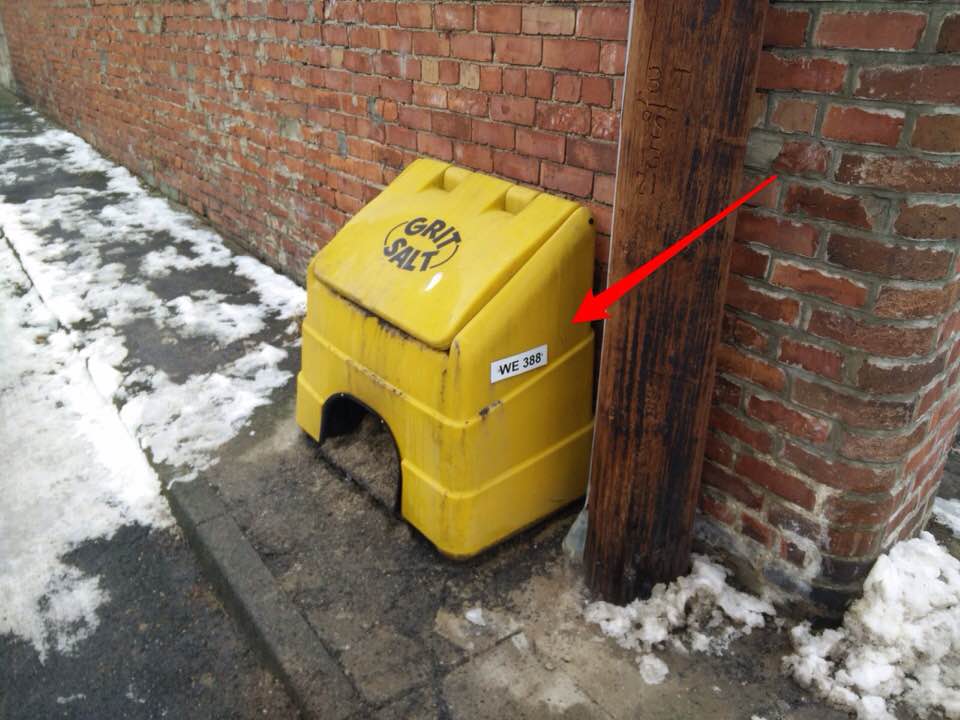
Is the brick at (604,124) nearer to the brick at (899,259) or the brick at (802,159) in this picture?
the brick at (802,159)

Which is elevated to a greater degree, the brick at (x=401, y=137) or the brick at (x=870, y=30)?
the brick at (x=870, y=30)

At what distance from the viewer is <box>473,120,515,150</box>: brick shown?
249cm

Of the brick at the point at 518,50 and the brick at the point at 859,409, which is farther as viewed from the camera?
the brick at the point at 518,50

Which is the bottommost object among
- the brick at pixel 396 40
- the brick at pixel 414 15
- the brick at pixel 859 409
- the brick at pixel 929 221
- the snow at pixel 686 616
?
the snow at pixel 686 616

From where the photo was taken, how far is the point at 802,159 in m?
1.62

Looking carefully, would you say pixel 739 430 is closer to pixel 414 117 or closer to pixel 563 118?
pixel 563 118

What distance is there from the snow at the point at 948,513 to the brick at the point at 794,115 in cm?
144

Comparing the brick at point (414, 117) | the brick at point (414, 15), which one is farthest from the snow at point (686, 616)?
the brick at point (414, 15)

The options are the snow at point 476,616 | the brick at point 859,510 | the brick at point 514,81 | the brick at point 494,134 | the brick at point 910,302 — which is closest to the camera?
the brick at point 910,302

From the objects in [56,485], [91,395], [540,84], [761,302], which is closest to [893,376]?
[761,302]

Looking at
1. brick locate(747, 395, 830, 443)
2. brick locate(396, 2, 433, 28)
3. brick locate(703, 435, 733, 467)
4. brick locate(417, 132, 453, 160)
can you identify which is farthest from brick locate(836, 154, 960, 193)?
brick locate(396, 2, 433, 28)

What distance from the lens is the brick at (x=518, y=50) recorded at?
2.29 metres

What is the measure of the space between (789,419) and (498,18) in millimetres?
1562

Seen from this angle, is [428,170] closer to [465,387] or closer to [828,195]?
[465,387]
